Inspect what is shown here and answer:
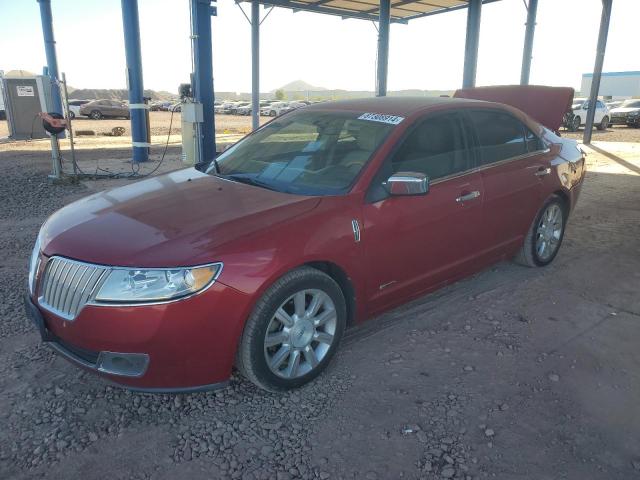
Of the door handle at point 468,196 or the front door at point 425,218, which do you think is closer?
the front door at point 425,218

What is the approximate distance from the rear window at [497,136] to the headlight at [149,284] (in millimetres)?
2587

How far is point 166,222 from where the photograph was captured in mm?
2900

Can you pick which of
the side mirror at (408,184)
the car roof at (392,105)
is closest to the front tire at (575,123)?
the car roof at (392,105)

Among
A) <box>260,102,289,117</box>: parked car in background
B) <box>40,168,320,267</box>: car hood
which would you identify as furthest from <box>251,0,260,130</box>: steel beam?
<box>260,102,289,117</box>: parked car in background

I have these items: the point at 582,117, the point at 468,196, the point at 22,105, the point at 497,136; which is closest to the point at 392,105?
the point at 468,196

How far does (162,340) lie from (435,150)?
92.9 inches

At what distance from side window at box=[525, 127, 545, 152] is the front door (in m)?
0.98

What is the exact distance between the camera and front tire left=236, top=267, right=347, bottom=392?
2.74 meters

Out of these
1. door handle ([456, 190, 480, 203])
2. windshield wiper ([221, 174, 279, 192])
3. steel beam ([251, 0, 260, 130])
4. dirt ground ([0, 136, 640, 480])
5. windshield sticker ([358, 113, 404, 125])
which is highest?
steel beam ([251, 0, 260, 130])

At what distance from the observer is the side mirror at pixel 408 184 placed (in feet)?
10.4

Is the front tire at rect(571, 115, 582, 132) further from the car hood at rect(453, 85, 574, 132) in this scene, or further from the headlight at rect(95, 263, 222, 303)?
the headlight at rect(95, 263, 222, 303)

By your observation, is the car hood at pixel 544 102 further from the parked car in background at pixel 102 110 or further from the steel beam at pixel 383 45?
the parked car in background at pixel 102 110

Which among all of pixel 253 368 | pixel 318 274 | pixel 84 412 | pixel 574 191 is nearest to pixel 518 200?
pixel 574 191

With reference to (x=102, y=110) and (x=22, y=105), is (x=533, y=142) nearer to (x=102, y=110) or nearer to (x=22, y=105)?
(x=22, y=105)
